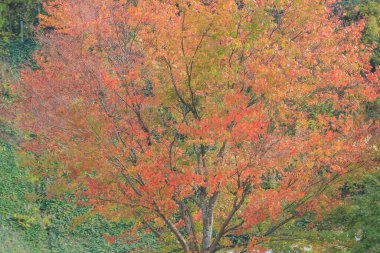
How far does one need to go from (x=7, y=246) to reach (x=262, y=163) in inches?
387

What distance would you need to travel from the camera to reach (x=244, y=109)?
399 inches

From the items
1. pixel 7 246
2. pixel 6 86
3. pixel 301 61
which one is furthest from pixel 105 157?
pixel 6 86

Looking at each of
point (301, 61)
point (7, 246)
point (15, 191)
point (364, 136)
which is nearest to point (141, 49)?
point (301, 61)

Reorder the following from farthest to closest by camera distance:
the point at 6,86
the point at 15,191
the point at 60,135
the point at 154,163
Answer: the point at 6,86
the point at 15,191
the point at 60,135
the point at 154,163

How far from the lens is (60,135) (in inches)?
554

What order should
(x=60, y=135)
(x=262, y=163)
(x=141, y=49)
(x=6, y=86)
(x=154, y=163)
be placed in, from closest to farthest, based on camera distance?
1. (x=262, y=163)
2. (x=154, y=163)
3. (x=141, y=49)
4. (x=60, y=135)
5. (x=6, y=86)

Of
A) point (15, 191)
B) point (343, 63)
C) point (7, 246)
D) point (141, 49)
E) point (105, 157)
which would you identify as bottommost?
point (7, 246)

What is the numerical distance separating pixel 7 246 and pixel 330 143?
10.9 m

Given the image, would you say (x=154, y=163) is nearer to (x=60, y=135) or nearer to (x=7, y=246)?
(x=60, y=135)

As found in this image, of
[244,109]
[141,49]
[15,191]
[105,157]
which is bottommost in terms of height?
[15,191]

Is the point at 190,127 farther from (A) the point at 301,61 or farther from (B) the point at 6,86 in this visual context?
(B) the point at 6,86

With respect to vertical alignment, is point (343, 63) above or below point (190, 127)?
above

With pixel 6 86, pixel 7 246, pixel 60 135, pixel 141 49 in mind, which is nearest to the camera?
pixel 141 49

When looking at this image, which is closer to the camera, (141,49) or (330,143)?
(330,143)
